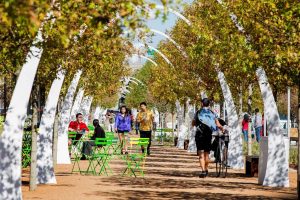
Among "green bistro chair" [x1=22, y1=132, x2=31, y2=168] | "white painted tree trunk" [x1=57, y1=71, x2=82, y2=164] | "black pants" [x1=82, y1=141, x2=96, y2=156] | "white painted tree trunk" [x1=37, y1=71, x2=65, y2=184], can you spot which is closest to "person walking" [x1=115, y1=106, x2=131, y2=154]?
"white painted tree trunk" [x1=57, y1=71, x2=82, y2=164]

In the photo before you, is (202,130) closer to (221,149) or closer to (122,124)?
(221,149)

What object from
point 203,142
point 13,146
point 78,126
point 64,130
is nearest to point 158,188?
point 203,142

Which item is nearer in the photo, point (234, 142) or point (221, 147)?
point (221, 147)

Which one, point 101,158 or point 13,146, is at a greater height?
point 101,158

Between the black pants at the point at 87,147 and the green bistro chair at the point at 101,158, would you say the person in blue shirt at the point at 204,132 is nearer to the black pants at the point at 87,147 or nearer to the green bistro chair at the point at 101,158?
the green bistro chair at the point at 101,158

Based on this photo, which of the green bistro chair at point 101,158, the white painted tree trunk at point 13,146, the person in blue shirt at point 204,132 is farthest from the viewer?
the green bistro chair at point 101,158

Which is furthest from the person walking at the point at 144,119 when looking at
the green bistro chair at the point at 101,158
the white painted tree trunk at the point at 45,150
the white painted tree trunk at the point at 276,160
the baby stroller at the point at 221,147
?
the white painted tree trunk at the point at 276,160

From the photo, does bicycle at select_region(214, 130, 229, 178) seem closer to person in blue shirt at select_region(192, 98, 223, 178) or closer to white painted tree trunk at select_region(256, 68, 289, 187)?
person in blue shirt at select_region(192, 98, 223, 178)

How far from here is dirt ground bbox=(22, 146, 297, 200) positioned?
56.0ft

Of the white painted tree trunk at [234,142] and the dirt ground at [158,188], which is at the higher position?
the white painted tree trunk at [234,142]

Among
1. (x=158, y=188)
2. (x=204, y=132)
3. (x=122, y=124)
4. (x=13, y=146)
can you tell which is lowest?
(x=158, y=188)

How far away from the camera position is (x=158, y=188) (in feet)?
62.1

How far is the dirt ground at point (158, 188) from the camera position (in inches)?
672

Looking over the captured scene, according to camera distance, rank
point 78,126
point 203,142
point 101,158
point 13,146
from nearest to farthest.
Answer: point 13,146 → point 203,142 → point 101,158 → point 78,126
